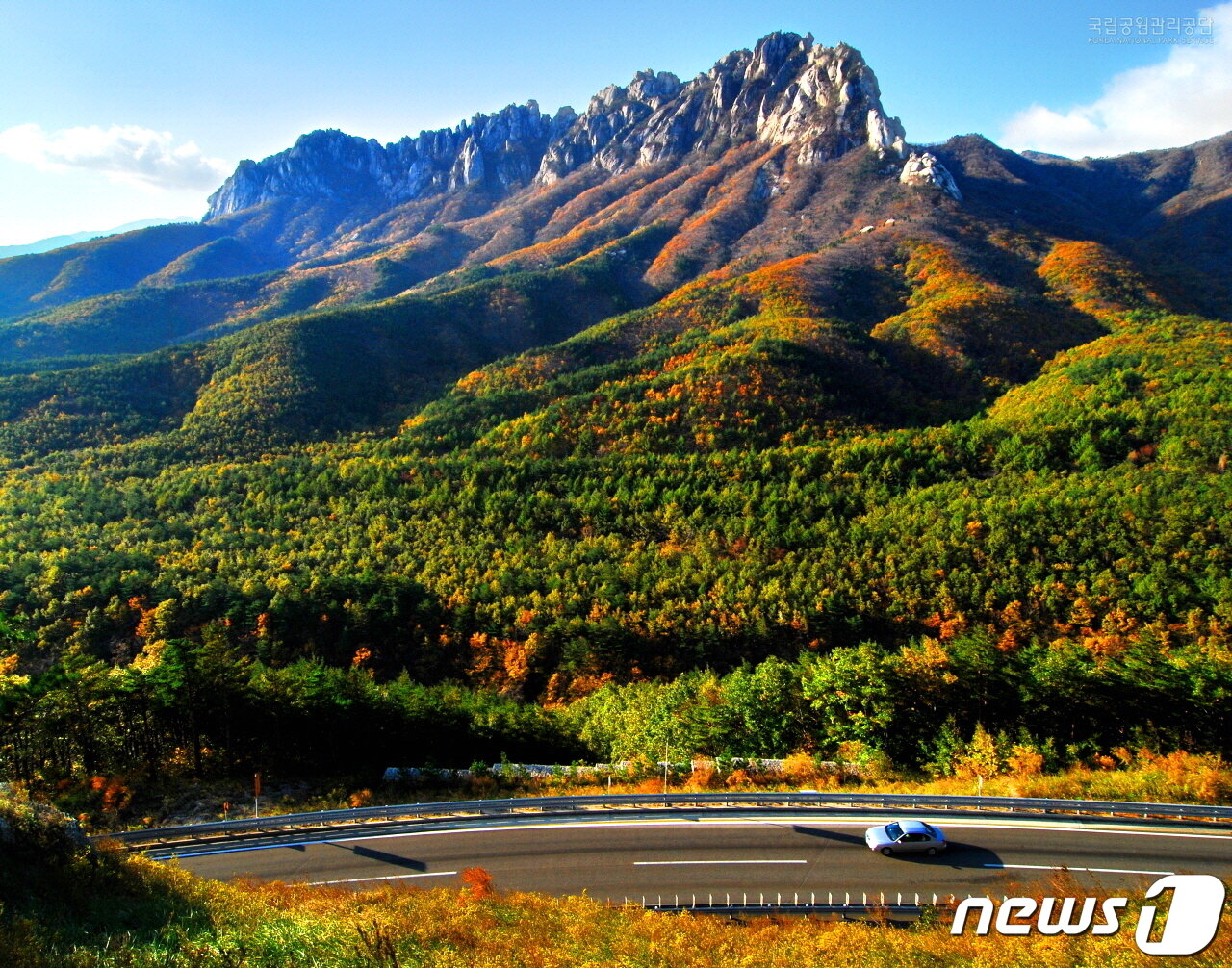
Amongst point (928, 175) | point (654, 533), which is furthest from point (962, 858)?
point (928, 175)

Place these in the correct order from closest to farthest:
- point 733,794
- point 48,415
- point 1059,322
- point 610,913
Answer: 1. point 610,913
2. point 733,794
3. point 48,415
4. point 1059,322

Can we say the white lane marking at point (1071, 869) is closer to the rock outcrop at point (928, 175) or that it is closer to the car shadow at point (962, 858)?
the car shadow at point (962, 858)

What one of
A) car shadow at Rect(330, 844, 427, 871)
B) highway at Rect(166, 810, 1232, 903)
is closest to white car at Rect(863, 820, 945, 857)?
highway at Rect(166, 810, 1232, 903)

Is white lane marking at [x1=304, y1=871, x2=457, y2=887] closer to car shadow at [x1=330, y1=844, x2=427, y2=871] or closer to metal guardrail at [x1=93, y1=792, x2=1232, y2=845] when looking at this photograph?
car shadow at [x1=330, y1=844, x2=427, y2=871]

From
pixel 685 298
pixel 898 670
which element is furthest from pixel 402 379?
pixel 898 670

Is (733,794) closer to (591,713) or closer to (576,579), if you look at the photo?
(591,713)

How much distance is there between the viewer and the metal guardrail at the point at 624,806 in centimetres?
→ 2507

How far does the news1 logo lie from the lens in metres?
15.6

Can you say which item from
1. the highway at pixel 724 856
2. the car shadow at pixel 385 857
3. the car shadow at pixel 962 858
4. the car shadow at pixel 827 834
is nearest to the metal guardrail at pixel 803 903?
the highway at pixel 724 856

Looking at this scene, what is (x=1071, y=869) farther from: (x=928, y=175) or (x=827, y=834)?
(x=928, y=175)

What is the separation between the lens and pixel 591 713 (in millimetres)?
44344

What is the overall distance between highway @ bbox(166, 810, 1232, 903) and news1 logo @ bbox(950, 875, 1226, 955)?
178 cm

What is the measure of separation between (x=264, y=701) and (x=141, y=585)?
39948 mm

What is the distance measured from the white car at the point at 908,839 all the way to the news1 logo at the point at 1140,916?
9.54 feet
